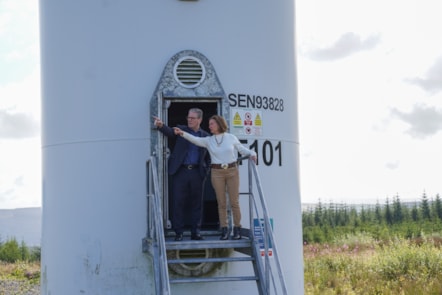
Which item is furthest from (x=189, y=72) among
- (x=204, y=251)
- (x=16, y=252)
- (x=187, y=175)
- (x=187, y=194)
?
(x=16, y=252)

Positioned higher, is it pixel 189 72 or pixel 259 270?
pixel 189 72

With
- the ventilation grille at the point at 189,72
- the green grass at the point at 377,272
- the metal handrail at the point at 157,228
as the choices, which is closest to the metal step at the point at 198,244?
the metal handrail at the point at 157,228

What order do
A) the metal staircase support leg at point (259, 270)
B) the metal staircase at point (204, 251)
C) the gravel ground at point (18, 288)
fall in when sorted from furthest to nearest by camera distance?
the gravel ground at point (18, 288)
the metal staircase support leg at point (259, 270)
the metal staircase at point (204, 251)

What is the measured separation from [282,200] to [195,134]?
6.12 ft

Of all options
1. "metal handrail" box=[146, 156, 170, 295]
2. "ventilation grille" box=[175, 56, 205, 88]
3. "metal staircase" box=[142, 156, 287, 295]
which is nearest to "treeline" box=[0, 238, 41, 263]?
"metal staircase" box=[142, 156, 287, 295]

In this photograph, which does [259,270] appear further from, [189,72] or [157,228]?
[189,72]

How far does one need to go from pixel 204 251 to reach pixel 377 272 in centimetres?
898

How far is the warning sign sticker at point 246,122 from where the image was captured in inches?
347

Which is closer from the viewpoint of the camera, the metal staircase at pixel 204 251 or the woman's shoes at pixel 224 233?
the metal staircase at pixel 204 251

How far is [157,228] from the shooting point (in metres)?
7.13

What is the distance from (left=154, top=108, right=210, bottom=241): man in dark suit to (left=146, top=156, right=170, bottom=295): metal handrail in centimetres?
29

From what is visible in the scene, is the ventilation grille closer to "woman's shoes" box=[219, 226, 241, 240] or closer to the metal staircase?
the metal staircase

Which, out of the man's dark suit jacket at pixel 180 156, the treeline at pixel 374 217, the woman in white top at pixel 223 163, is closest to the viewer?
the woman in white top at pixel 223 163

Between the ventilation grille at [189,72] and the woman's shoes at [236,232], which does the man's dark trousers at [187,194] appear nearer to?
the woman's shoes at [236,232]
